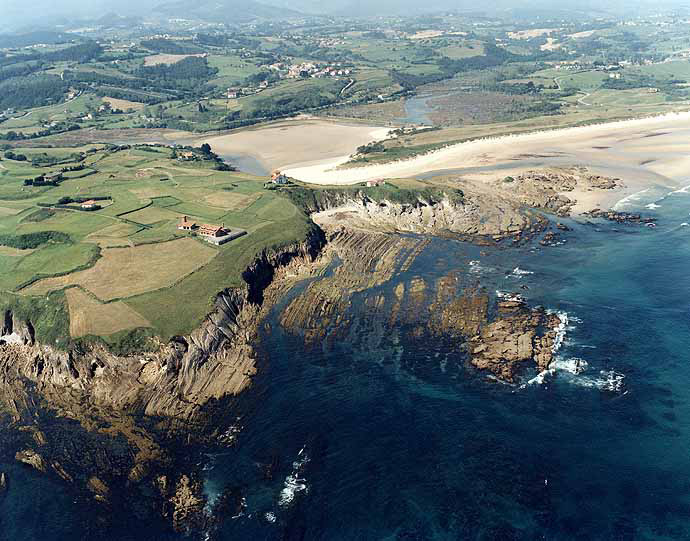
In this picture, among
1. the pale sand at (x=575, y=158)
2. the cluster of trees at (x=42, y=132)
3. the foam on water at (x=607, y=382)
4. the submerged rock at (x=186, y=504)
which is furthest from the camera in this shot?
the cluster of trees at (x=42, y=132)

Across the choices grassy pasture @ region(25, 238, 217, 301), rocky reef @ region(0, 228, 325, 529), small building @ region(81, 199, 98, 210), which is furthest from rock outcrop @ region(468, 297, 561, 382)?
small building @ region(81, 199, 98, 210)

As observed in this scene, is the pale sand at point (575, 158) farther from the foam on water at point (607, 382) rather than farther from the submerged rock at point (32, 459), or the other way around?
the submerged rock at point (32, 459)

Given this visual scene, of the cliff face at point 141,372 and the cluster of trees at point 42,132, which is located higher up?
the cluster of trees at point 42,132

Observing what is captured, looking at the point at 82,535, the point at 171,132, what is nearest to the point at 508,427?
the point at 82,535

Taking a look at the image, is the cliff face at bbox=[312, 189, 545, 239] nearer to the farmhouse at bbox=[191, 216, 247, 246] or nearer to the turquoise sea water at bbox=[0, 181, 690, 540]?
the farmhouse at bbox=[191, 216, 247, 246]

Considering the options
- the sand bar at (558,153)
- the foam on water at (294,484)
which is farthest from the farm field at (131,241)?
the sand bar at (558,153)

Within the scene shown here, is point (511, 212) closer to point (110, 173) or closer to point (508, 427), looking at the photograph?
point (508, 427)

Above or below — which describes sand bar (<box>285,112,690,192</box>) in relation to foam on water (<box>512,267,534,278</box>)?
above
